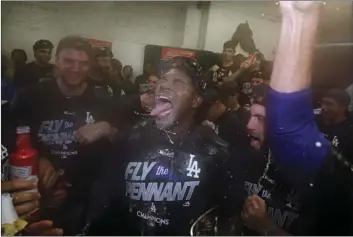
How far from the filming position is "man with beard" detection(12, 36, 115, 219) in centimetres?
146

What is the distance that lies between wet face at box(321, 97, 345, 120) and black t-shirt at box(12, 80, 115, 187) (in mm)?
601

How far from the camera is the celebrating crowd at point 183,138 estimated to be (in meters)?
1.46

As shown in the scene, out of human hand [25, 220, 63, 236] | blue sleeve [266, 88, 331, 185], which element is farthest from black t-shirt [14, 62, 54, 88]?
blue sleeve [266, 88, 331, 185]

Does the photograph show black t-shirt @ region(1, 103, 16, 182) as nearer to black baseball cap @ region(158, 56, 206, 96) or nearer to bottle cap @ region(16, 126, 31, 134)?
bottle cap @ region(16, 126, 31, 134)

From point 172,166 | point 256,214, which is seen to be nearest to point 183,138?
point 172,166

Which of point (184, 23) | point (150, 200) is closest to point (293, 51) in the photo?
point (184, 23)

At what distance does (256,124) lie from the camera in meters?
1.47

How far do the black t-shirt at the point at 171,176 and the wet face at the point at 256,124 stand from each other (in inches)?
3.4

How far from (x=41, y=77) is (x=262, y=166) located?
2.23 feet

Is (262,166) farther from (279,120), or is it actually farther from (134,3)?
(134,3)

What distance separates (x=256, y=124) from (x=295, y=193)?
0.23 metres

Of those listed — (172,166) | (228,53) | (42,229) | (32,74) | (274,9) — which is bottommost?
(42,229)

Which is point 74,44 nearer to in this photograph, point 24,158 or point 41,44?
point 41,44

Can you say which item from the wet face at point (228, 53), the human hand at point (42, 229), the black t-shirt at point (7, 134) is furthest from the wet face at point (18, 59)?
the wet face at point (228, 53)
